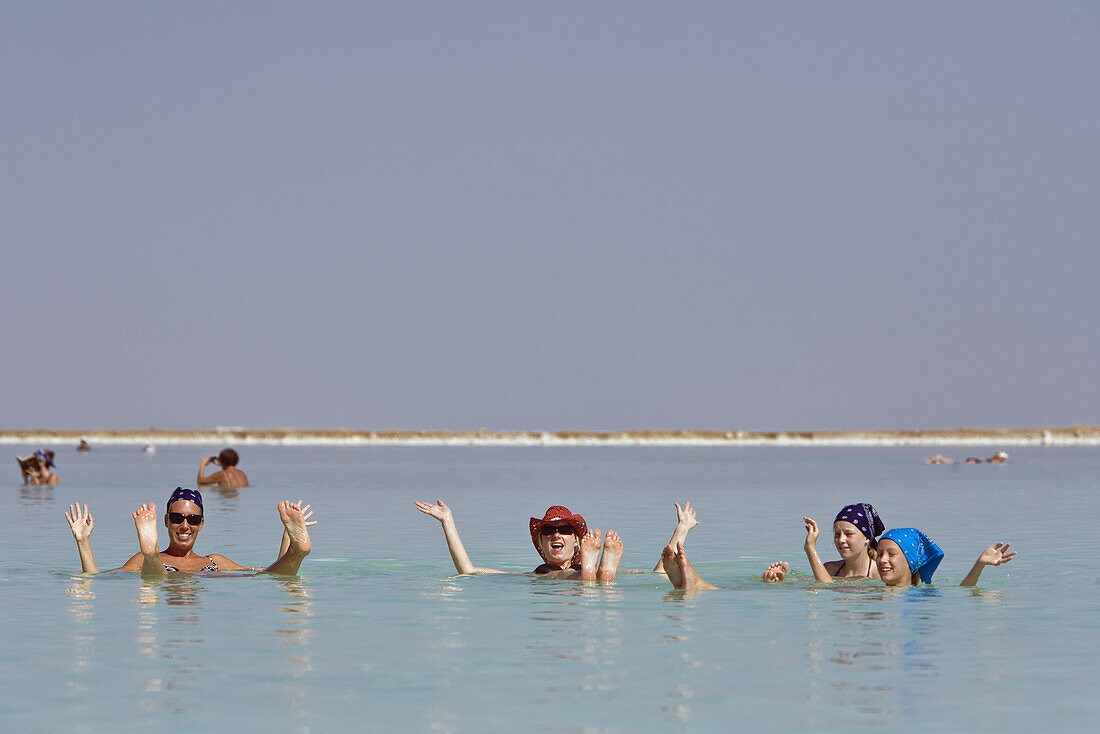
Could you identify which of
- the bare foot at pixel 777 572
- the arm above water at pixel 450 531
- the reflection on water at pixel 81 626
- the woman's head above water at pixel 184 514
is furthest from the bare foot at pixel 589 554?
the reflection on water at pixel 81 626

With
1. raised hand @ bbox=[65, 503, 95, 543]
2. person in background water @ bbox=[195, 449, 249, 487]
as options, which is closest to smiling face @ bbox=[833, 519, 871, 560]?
raised hand @ bbox=[65, 503, 95, 543]

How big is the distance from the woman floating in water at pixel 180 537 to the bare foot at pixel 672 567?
142 inches

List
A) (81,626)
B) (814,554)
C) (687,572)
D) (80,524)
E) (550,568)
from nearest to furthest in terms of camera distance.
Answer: (81,626)
(814,554)
(687,572)
(80,524)
(550,568)

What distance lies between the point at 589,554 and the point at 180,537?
4587 millimetres

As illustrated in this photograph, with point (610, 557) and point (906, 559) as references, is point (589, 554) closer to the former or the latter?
point (610, 557)

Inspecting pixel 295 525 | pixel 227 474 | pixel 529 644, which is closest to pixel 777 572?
pixel 529 644

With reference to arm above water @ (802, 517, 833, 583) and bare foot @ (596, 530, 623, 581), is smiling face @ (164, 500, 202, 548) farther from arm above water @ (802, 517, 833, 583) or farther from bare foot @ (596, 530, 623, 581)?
arm above water @ (802, 517, 833, 583)

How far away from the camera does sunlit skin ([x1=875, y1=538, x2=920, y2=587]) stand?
14.8 metres

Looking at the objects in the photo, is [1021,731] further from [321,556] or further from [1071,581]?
[321,556]

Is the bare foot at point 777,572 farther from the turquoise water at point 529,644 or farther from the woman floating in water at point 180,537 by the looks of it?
the woman floating in water at point 180,537

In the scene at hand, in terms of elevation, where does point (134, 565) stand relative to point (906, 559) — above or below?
below

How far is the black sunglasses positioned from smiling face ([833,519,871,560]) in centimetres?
680

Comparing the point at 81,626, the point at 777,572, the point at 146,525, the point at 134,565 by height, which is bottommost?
the point at 81,626

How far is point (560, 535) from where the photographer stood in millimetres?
15289
